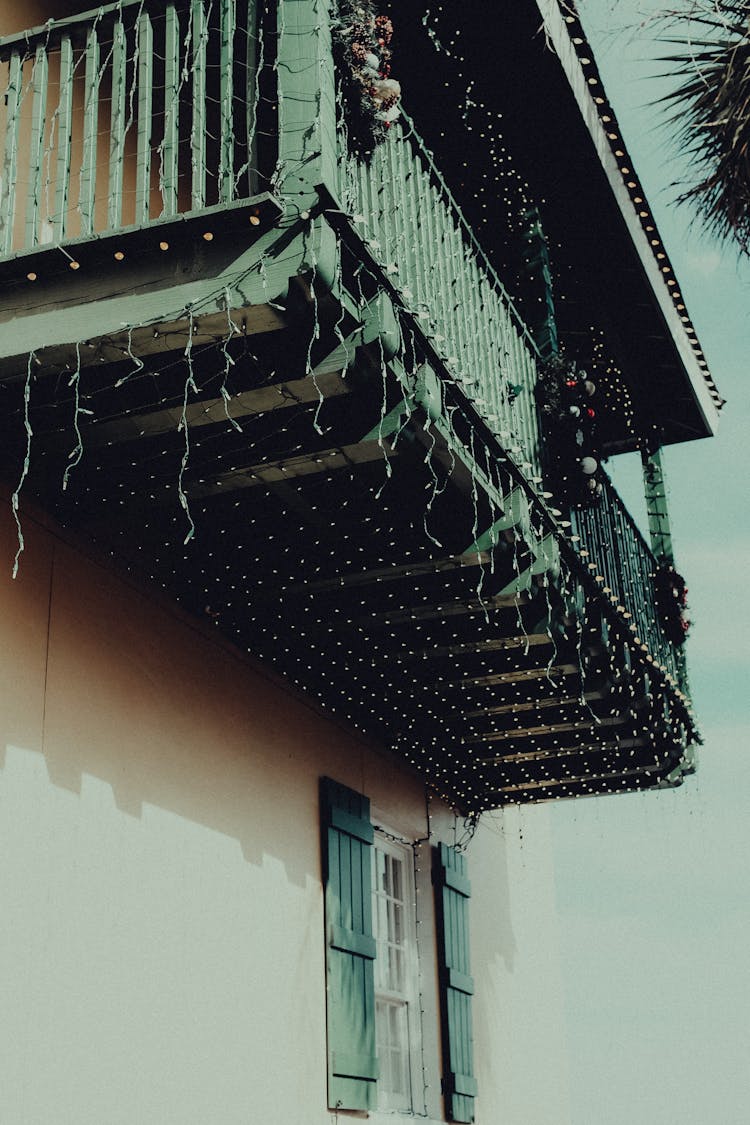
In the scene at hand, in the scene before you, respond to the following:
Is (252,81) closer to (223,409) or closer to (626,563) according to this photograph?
(223,409)

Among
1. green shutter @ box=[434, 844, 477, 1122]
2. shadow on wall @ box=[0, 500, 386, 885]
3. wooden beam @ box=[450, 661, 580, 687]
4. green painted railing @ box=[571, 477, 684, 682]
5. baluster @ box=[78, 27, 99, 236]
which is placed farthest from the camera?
green shutter @ box=[434, 844, 477, 1122]

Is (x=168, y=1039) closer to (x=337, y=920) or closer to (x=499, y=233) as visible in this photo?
(x=337, y=920)

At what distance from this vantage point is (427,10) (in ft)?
25.7

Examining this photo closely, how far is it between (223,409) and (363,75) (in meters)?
1.50

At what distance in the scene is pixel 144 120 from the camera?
521cm

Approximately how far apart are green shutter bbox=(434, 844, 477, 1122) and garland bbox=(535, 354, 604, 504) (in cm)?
303

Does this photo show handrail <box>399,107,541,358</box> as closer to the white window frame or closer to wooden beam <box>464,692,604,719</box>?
wooden beam <box>464,692,604,719</box>

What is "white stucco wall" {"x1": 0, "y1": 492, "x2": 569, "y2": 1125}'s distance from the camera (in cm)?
Result: 554

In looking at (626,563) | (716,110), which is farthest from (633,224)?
(716,110)

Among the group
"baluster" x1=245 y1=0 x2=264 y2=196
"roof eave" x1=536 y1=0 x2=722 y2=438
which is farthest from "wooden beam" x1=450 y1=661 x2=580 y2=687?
"baluster" x1=245 y1=0 x2=264 y2=196

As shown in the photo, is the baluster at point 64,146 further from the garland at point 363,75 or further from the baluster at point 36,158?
the garland at point 363,75

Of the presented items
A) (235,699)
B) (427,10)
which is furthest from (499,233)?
(235,699)

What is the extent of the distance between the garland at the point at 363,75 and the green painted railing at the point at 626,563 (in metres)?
2.81

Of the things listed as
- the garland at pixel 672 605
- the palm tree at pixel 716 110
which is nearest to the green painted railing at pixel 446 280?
the palm tree at pixel 716 110
